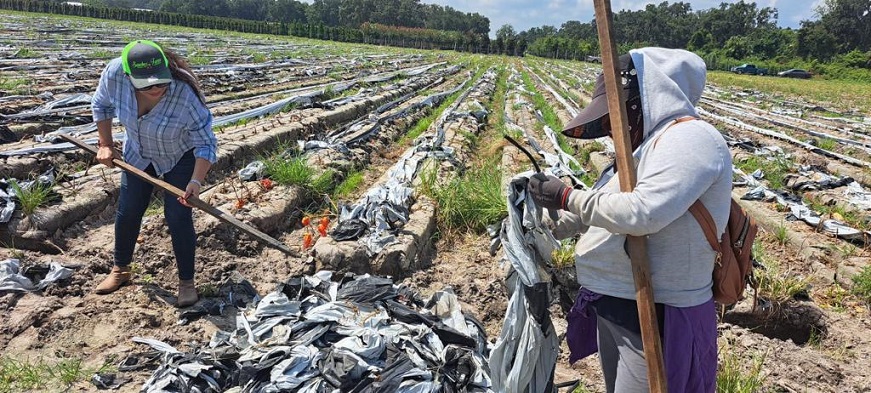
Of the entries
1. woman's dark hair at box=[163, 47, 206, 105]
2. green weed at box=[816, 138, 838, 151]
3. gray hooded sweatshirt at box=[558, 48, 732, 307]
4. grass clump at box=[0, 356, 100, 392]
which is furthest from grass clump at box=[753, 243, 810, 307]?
green weed at box=[816, 138, 838, 151]

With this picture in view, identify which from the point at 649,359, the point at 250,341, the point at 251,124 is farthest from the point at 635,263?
the point at 251,124

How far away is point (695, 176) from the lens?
1.41 metres

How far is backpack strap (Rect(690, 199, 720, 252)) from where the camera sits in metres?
1.51

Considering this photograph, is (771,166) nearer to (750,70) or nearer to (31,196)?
(31,196)

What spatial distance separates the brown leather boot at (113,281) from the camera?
11.3 feet

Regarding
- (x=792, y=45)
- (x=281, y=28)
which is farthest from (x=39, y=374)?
(x=792, y=45)

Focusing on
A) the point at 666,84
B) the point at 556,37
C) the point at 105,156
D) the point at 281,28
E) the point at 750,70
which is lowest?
the point at 105,156

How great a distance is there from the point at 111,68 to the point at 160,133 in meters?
0.45

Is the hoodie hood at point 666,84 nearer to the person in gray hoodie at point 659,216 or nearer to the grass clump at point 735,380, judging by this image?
the person in gray hoodie at point 659,216

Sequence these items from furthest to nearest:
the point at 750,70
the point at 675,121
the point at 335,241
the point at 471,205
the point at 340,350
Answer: the point at 750,70, the point at 471,205, the point at 335,241, the point at 340,350, the point at 675,121

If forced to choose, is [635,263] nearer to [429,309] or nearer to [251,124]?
[429,309]

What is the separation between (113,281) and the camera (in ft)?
11.3

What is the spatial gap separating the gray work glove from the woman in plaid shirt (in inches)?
85.8

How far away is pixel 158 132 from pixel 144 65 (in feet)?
1.46
